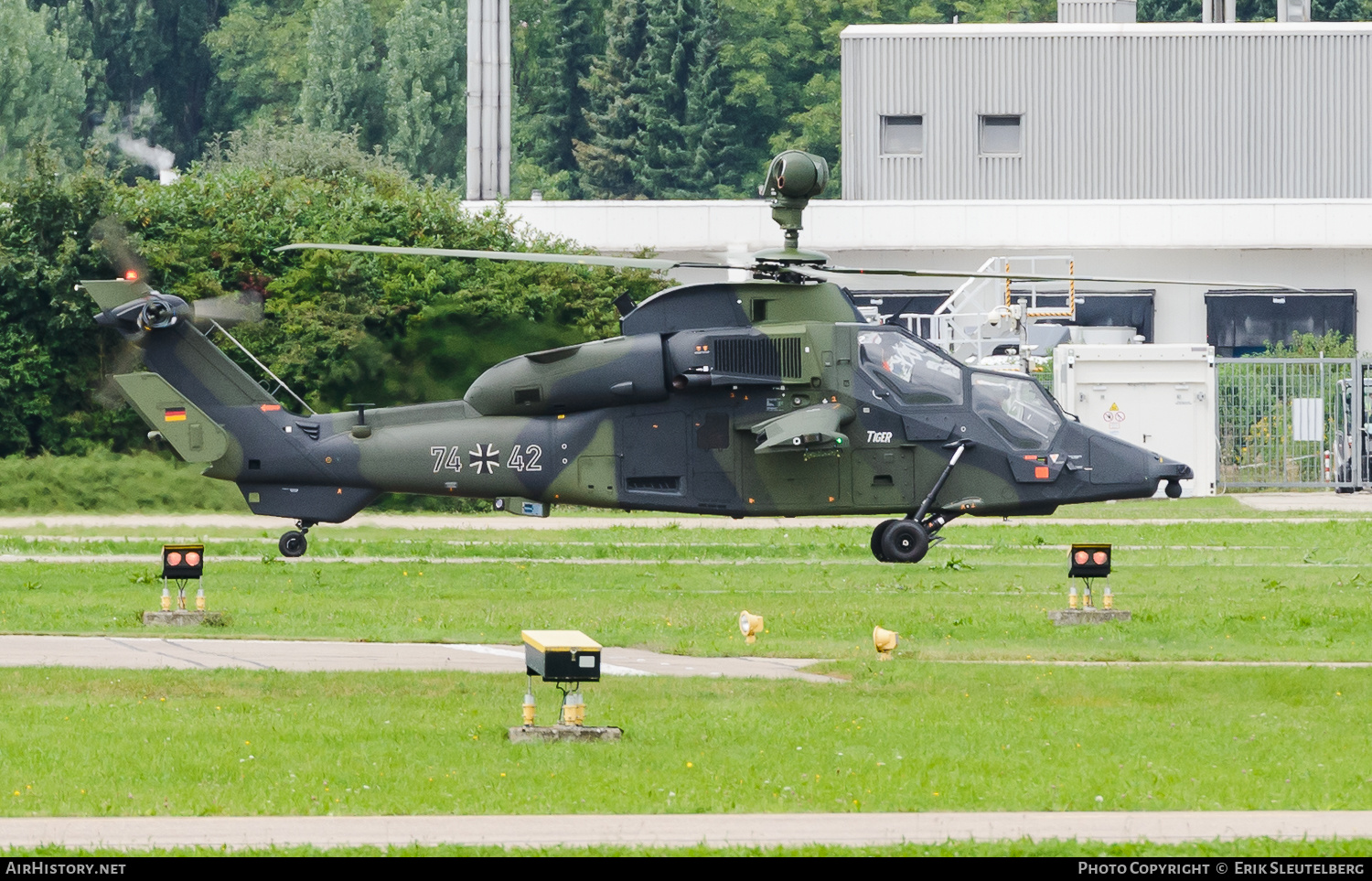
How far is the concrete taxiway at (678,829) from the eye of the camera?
1083 centimetres

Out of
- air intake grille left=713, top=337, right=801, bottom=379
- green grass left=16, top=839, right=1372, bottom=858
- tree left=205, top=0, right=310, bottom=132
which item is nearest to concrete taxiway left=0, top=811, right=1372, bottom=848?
green grass left=16, top=839, right=1372, bottom=858

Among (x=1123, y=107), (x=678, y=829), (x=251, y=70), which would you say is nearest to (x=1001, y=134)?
(x=1123, y=107)

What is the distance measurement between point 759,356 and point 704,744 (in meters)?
11.4

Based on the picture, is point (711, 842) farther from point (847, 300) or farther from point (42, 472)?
point (42, 472)

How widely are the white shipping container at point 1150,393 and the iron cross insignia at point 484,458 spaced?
60.1 ft

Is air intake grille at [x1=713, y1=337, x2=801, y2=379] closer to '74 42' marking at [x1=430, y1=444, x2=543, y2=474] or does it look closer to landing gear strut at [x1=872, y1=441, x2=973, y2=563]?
landing gear strut at [x1=872, y1=441, x2=973, y2=563]

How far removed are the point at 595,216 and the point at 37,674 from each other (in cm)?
3543

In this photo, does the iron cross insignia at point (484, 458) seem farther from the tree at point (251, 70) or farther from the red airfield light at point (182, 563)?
the tree at point (251, 70)

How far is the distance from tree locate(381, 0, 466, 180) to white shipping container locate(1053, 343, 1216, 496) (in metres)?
57.0

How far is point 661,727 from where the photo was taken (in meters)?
14.8

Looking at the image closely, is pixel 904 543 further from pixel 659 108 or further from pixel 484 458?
pixel 659 108

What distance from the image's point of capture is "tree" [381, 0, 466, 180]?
93.8 metres

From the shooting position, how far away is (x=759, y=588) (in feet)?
83.0
